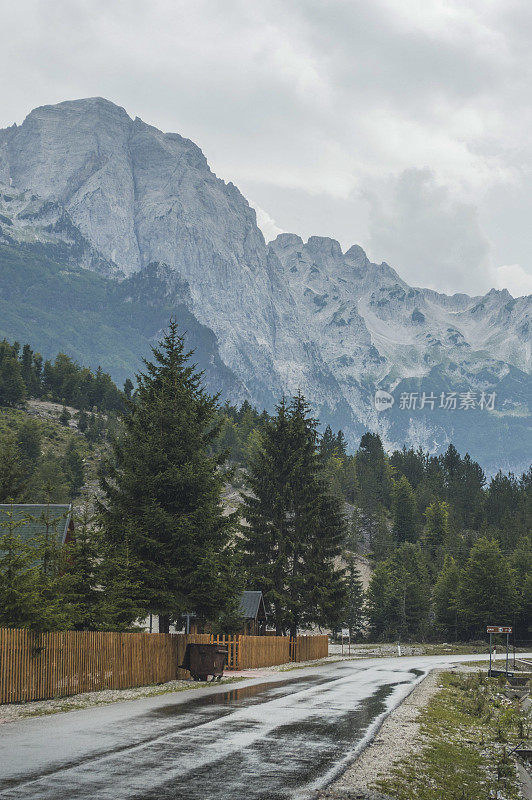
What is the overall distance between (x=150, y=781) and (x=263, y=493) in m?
46.8

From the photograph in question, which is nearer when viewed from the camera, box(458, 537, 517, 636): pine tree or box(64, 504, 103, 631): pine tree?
box(64, 504, 103, 631): pine tree

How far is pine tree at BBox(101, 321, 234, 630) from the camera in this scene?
100.0 feet

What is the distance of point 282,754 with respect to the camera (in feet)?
43.3

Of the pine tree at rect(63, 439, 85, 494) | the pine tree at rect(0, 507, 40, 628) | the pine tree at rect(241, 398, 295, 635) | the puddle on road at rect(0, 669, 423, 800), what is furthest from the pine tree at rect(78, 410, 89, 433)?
the pine tree at rect(0, 507, 40, 628)

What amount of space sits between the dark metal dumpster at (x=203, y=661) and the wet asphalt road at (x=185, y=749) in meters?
7.29

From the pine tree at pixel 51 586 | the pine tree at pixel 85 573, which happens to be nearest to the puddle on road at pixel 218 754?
the pine tree at pixel 51 586

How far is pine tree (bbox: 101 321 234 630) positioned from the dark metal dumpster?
1714mm

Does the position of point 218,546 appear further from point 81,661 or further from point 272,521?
point 272,521

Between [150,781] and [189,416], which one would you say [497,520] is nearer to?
[189,416]

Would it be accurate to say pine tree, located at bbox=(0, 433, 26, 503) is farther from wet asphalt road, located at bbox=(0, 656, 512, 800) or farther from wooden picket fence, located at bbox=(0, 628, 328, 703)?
wet asphalt road, located at bbox=(0, 656, 512, 800)

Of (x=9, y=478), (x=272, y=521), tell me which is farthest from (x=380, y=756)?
(x=9, y=478)

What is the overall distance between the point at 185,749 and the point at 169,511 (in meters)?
19.4

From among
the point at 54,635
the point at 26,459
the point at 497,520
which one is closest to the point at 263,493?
the point at 54,635

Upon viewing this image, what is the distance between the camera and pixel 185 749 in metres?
13.3
